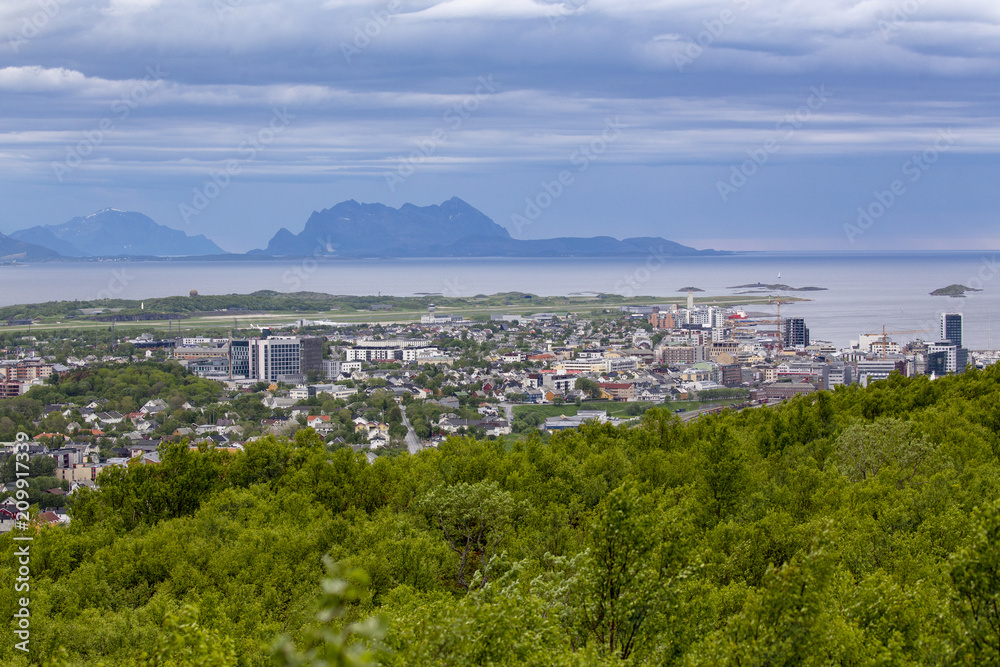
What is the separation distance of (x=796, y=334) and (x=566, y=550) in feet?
162

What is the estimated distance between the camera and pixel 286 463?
1800cm

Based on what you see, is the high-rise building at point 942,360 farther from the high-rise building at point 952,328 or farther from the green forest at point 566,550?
the green forest at point 566,550

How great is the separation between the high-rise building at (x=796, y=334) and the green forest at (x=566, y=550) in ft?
110

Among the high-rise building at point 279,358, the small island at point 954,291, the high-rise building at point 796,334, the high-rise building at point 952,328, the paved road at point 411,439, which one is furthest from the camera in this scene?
the small island at point 954,291

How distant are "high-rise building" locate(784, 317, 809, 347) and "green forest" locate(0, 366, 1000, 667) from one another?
110 ft

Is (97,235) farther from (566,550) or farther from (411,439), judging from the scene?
(566,550)

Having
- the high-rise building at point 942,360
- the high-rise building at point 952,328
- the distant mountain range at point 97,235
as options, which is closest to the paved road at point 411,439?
the high-rise building at point 942,360

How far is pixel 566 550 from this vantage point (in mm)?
12188

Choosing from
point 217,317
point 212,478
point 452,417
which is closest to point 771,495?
point 212,478

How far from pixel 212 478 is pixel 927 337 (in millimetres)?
52612

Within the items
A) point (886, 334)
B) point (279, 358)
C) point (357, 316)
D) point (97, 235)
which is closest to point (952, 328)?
point (886, 334)

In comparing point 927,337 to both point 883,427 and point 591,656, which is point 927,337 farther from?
point 591,656

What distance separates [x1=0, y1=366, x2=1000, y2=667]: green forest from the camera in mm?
5852

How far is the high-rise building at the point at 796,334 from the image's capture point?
57.2 meters
